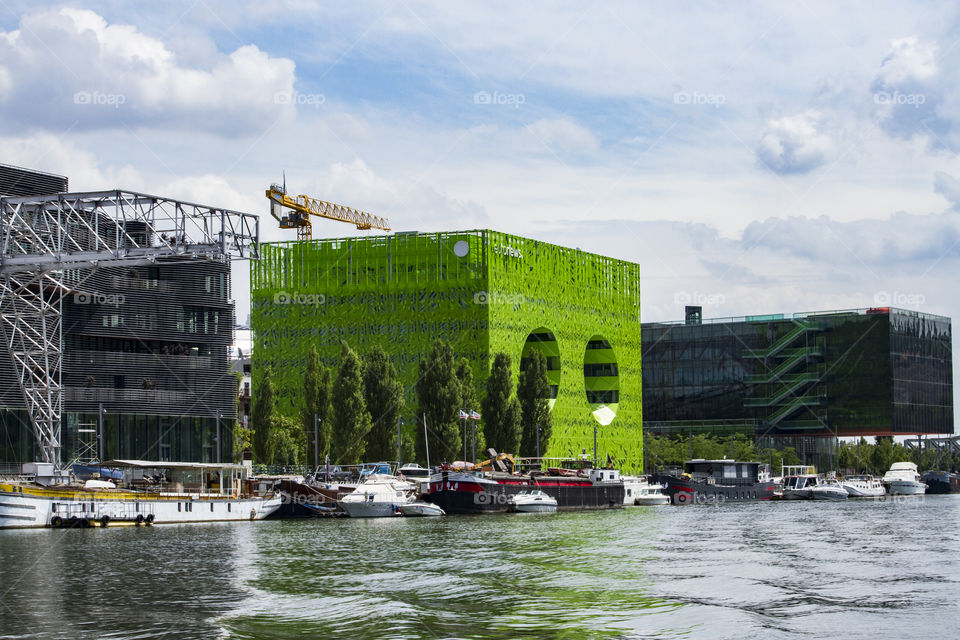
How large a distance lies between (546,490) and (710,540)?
46.5 m

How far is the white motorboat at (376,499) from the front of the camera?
102750mm

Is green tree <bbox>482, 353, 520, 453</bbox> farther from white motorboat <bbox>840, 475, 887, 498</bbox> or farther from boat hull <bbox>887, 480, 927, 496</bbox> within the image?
boat hull <bbox>887, 480, 927, 496</bbox>

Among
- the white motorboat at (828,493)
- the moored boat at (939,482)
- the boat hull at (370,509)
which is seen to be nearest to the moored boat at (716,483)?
the white motorboat at (828,493)

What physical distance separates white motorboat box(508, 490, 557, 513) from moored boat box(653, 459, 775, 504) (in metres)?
32.1

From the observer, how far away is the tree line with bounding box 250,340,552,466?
117375 millimetres

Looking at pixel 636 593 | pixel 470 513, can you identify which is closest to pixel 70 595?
pixel 636 593

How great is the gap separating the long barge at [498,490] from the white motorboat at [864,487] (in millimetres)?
51412

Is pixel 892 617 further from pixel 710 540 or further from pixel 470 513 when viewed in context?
pixel 470 513

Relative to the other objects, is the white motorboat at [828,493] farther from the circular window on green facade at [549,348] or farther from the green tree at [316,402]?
the green tree at [316,402]

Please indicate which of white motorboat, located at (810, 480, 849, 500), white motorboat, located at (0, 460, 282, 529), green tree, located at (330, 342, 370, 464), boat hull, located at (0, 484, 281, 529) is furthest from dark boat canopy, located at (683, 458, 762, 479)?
boat hull, located at (0, 484, 281, 529)

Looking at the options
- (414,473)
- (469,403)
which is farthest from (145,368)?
(469,403)

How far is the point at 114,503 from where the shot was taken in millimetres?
86000

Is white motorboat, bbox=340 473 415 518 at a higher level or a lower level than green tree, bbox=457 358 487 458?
lower

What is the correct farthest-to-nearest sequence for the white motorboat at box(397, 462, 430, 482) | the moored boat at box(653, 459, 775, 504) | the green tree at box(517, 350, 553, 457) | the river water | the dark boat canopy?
the dark boat canopy
the moored boat at box(653, 459, 775, 504)
the green tree at box(517, 350, 553, 457)
the white motorboat at box(397, 462, 430, 482)
the river water
